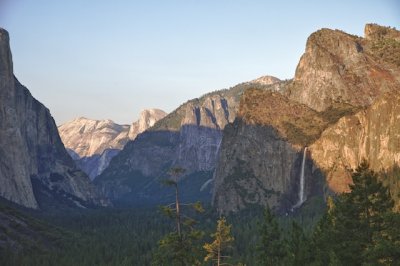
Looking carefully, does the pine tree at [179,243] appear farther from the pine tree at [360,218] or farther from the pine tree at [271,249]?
the pine tree at [271,249]

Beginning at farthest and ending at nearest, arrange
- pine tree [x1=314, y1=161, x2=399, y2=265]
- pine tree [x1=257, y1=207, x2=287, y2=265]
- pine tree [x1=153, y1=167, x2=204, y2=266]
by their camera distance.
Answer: pine tree [x1=257, y1=207, x2=287, y2=265] < pine tree [x1=314, y1=161, x2=399, y2=265] < pine tree [x1=153, y1=167, x2=204, y2=266]

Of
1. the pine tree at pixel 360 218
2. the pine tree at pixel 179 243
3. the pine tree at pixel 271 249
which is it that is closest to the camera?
the pine tree at pixel 179 243

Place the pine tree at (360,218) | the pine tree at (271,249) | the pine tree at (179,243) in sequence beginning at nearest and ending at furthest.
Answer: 1. the pine tree at (179,243)
2. the pine tree at (360,218)
3. the pine tree at (271,249)

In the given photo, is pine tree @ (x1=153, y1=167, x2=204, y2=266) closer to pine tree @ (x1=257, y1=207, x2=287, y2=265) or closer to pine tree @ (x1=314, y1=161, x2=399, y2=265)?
pine tree @ (x1=314, y1=161, x2=399, y2=265)

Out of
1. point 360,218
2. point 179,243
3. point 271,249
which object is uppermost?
point 360,218

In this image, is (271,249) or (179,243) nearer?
(179,243)

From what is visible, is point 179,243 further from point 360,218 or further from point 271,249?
point 271,249

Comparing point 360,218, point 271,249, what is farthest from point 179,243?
point 271,249

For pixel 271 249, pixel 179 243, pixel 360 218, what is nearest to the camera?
pixel 179 243

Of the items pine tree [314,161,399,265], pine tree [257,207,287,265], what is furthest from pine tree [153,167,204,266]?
pine tree [257,207,287,265]

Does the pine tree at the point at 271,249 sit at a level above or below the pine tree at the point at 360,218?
below

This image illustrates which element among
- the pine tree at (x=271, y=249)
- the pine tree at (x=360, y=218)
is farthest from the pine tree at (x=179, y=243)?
the pine tree at (x=271, y=249)

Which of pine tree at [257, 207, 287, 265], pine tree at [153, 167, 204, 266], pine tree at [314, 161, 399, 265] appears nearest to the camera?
pine tree at [153, 167, 204, 266]

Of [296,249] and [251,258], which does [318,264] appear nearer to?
[296,249]
